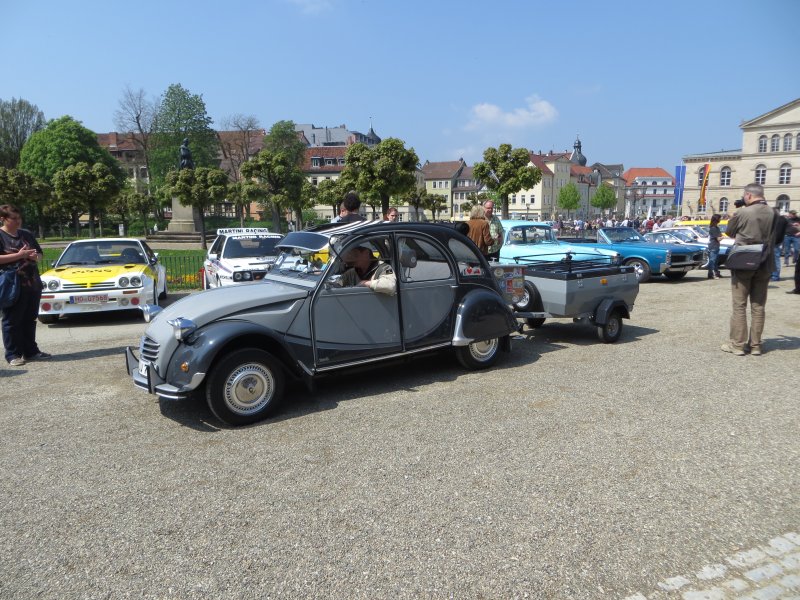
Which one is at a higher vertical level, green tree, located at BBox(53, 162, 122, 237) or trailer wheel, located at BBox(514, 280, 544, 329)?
green tree, located at BBox(53, 162, 122, 237)

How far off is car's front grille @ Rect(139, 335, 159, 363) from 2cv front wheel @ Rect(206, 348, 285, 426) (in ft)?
2.17

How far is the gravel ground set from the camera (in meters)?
2.99

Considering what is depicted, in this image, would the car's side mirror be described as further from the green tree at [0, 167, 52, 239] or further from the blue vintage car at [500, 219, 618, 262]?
the green tree at [0, 167, 52, 239]

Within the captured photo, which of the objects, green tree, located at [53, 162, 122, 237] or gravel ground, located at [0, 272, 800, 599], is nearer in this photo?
gravel ground, located at [0, 272, 800, 599]

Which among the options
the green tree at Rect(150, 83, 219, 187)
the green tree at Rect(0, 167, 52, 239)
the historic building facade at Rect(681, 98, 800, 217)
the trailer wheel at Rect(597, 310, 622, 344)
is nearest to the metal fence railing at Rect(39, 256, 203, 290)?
the trailer wheel at Rect(597, 310, 622, 344)

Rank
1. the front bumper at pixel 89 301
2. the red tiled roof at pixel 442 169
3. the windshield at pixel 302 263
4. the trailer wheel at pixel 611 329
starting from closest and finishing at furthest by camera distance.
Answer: the windshield at pixel 302 263 → the trailer wheel at pixel 611 329 → the front bumper at pixel 89 301 → the red tiled roof at pixel 442 169

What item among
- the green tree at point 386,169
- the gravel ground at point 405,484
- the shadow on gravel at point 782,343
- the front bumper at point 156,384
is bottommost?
the gravel ground at point 405,484

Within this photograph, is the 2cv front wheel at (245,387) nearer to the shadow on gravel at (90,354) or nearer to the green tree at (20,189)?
the shadow on gravel at (90,354)

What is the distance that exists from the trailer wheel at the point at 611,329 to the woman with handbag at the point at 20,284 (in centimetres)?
772

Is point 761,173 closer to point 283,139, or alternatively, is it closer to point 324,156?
point 324,156

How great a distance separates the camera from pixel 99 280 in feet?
32.1

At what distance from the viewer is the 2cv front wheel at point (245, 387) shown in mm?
4910

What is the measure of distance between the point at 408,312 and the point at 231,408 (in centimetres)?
210

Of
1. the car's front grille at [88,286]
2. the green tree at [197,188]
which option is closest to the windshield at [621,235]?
the car's front grille at [88,286]
